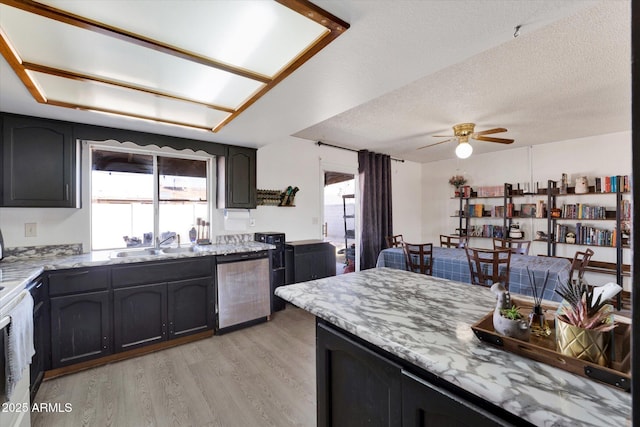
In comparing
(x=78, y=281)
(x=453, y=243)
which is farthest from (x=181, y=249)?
(x=453, y=243)

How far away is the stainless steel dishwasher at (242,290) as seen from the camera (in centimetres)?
303

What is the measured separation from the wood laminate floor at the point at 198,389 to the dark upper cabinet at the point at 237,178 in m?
1.62

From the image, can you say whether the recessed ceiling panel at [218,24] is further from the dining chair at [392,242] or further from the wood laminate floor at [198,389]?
the dining chair at [392,242]

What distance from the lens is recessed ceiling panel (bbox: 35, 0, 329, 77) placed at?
1.22 metres

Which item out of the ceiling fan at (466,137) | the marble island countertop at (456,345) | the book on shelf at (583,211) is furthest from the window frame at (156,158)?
the book on shelf at (583,211)

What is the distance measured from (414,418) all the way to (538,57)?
2554 millimetres

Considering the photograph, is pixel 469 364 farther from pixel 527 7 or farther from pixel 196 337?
pixel 196 337

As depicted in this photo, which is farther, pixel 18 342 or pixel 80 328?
pixel 80 328

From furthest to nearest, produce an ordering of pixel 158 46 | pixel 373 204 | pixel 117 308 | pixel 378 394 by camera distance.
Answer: pixel 373 204 < pixel 117 308 < pixel 158 46 < pixel 378 394

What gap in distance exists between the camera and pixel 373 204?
5191 mm

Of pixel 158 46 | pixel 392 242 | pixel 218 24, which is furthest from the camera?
pixel 392 242

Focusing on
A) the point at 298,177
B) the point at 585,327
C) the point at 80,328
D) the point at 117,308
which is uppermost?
the point at 298,177

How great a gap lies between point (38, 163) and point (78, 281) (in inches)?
42.9

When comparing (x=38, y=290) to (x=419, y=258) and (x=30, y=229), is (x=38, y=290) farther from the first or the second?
(x=419, y=258)
